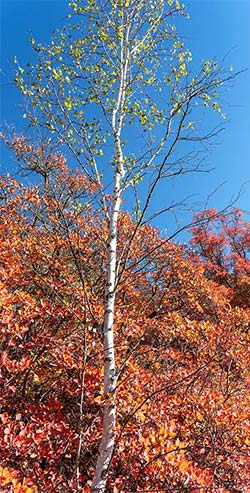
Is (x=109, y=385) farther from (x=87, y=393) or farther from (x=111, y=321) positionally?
(x=87, y=393)

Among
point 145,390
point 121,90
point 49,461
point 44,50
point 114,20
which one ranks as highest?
point 114,20

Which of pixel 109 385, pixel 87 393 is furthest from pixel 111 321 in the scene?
pixel 87 393

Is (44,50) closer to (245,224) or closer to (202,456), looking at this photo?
(202,456)

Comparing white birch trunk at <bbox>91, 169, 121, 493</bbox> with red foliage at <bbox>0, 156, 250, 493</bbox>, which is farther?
red foliage at <bbox>0, 156, 250, 493</bbox>

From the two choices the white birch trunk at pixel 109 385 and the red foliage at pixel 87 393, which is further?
the red foliage at pixel 87 393

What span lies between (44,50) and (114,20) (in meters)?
1.22

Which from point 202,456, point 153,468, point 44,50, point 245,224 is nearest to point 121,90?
point 44,50

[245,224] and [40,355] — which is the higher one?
[245,224]

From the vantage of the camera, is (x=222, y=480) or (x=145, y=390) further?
(x=145, y=390)

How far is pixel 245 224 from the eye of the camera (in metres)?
25.4

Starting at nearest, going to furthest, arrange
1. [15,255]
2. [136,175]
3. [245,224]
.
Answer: [136,175], [15,255], [245,224]

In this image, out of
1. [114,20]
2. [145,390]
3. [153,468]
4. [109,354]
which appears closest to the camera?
[109,354]

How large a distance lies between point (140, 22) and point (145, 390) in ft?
19.0

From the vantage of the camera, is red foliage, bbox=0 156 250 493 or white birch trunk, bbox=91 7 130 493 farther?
red foliage, bbox=0 156 250 493
